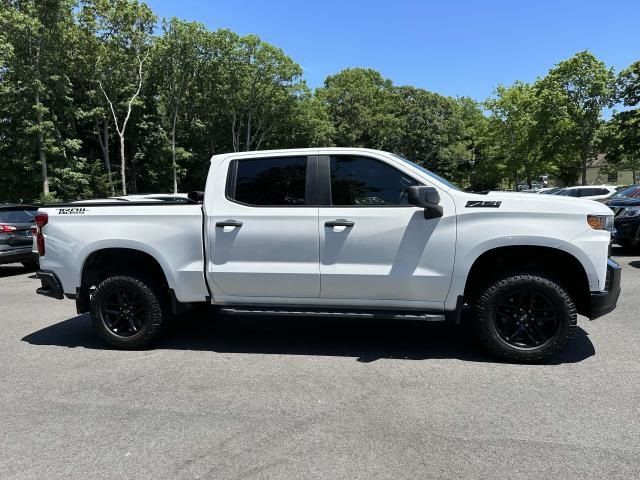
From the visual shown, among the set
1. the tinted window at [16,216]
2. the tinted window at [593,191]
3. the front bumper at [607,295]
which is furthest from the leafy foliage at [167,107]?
the front bumper at [607,295]

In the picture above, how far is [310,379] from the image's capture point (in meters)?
4.49

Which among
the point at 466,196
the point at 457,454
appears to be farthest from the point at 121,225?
the point at 457,454

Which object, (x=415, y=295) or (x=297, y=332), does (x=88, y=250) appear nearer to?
(x=297, y=332)

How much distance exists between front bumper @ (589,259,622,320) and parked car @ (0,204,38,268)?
1065cm

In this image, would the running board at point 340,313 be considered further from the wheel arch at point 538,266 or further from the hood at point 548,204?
the hood at point 548,204

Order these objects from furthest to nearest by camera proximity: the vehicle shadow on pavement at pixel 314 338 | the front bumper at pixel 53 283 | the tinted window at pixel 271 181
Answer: the front bumper at pixel 53 283 < the vehicle shadow on pavement at pixel 314 338 < the tinted window at pixel 271 181

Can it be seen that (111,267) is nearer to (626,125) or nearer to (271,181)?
(271,181)

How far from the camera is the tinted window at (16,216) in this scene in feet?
36.6

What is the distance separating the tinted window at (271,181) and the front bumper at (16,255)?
7900mm

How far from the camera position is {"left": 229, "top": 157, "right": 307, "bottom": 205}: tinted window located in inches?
A: 199

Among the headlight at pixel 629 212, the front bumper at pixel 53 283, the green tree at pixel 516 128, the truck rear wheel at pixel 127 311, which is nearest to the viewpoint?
the truck rear wheel at pixel 127 311

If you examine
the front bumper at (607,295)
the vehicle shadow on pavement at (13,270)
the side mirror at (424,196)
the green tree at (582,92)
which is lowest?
the vehicle shadow on pavement at (13,270)

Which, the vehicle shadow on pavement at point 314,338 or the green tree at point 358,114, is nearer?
the vehicle shadow on pavement at point 314,338

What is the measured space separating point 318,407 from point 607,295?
9.06 ft
